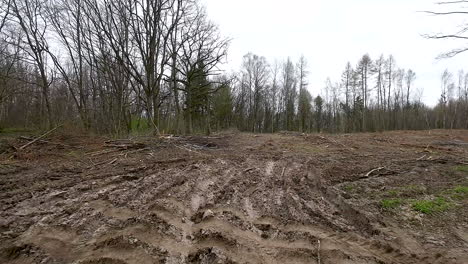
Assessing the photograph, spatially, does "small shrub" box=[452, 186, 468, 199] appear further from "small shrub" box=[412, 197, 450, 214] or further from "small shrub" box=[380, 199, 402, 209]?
"small shrub" box=[380, 199, 402, 209]

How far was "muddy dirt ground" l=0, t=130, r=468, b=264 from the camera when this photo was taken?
355cm

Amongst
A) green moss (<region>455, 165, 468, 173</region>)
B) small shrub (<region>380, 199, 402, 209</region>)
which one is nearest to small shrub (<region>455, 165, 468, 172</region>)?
green moss (<region>455, 165, 468, 173</region>)

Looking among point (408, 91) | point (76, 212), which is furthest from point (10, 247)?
point (408, 91)

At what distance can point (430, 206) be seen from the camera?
524 cm

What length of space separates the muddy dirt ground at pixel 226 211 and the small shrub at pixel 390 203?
3cm

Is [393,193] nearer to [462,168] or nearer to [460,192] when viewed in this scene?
[460,192]

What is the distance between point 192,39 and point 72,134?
12842 mm

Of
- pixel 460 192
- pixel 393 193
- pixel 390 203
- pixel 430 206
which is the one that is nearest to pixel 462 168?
pixel 460 192

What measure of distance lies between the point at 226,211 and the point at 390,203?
2967 mm

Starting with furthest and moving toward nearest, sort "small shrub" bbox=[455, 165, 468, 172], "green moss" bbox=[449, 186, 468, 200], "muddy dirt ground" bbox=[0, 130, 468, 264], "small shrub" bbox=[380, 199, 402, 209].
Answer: "small shrub" bbox=[455, 165, 468, 172] < "green moss" bbox=[449, 186, 468, 200] < "small shrub" bbox=[380, 199, 402, 209] < "muddy dirt ground" bbox=[0, 130, 468, 264]

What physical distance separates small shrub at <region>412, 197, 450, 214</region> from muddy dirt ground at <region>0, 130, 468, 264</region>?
0.9 inches

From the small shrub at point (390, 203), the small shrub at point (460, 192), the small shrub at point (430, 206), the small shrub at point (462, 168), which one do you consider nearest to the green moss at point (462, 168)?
the small shrub at point (462, 168)

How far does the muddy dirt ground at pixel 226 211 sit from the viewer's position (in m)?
3.55

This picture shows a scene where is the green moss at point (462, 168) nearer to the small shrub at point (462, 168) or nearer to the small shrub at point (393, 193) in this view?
the small shrub at point (462, 168)
